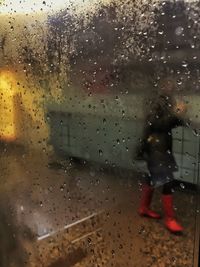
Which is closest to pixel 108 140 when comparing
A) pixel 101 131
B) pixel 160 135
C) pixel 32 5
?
pixel 101 131

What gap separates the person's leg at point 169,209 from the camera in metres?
0.61

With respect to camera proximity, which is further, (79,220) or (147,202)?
(79,220)

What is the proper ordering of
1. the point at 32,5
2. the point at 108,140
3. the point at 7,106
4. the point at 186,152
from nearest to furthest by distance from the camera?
the point at 186,152, the point at 108,140, the point at 32,5, the point at 7,106

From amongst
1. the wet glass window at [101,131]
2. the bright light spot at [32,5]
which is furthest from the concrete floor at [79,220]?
the bright light spot at [32,5]

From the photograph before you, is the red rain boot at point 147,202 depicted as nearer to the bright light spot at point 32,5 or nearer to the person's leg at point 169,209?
the person's leg at point 169,209

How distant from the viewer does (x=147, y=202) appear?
652 mm

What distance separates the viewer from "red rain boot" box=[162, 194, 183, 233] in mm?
605

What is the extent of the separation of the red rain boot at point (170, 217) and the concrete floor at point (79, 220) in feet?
0.04

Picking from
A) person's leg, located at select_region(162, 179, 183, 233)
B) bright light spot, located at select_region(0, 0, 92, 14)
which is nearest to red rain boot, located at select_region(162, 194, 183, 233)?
person's leg, located at select_region(162, 179, 183, 233)

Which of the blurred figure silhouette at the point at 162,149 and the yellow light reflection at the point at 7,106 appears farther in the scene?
the yellow light reflection at the point at 7,106

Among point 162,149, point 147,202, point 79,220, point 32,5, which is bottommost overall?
point 79,220

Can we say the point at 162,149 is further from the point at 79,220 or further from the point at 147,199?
the point at 79,220

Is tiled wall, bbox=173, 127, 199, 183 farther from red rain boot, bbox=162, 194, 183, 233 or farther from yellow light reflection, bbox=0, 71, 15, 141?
yellow light reflection, bbox=0, 71, 15, 141

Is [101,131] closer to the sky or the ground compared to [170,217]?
closer to the sky
